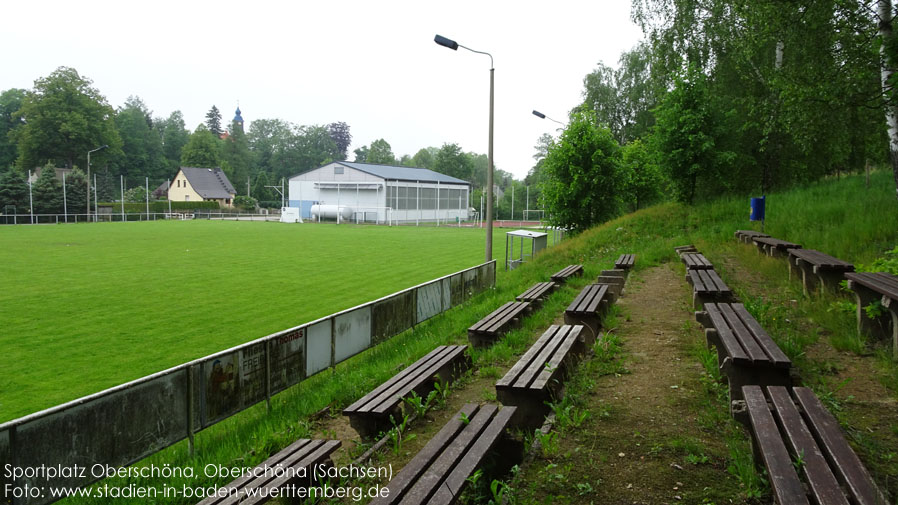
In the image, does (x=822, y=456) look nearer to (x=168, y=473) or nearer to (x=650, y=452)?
(x=650, y=452)

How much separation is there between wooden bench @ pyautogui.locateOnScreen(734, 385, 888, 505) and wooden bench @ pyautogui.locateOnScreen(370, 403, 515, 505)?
1.49 meters

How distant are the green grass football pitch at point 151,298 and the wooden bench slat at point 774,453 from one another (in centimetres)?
817

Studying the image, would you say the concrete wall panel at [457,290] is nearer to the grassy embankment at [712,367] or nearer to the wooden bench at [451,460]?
the grassy embankment at [712,367]

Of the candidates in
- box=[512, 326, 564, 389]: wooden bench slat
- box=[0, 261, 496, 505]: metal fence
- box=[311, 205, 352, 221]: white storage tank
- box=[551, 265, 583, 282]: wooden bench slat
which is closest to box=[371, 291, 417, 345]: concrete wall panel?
box=[0, 261, 496, 505]: metal fence

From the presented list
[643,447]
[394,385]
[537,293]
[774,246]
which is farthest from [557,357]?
[774,246]

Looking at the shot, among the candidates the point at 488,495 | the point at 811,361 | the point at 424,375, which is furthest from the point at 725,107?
the point at 488,495

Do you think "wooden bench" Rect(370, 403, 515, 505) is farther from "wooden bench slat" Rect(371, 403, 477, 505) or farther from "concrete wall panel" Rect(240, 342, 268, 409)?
"concrete wall panel" Rect(240, 342, 268, 409)

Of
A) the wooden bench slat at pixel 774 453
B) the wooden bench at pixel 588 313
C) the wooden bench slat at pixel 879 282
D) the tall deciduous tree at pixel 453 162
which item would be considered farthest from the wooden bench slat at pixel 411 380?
the tall deciduous tree at pixel 453 162

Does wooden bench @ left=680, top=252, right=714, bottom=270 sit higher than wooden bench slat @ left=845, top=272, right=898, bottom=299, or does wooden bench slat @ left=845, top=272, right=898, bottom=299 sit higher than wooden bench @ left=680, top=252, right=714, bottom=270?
wooden bench slat @ left=845, top=272, right=898, bottom=299

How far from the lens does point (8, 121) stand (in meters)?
93.8

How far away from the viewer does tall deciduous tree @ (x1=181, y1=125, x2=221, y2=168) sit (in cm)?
10275

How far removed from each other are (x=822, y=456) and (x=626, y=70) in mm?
46877

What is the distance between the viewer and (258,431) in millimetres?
6031

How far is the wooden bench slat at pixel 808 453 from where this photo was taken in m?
2.55
